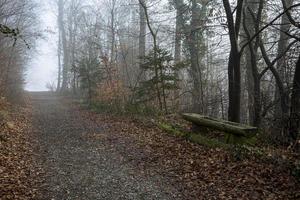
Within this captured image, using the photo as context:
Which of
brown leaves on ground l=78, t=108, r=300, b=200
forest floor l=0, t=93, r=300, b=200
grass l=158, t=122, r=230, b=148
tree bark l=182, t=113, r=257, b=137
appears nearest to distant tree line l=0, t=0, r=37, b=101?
forest floor l=0, t=93, r=300, b=200

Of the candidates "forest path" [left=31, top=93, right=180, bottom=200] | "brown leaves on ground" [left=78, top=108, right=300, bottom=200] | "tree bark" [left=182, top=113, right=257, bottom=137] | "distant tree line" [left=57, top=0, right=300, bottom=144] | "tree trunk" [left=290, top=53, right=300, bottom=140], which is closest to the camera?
"brown leaves on ground" [left=78, top=108, right=300, bottom=200]

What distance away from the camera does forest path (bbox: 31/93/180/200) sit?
662cm

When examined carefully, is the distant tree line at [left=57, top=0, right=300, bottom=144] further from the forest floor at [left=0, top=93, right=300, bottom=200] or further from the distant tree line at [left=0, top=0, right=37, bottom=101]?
the distant tree line at [left=0, top=0, right=37, bottom=101]

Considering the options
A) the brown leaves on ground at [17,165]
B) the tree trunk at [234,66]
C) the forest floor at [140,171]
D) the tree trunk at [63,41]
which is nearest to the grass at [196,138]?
the forest floor at [140,171]

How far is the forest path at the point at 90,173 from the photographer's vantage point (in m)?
6.62

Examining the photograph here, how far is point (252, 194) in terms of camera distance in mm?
6332

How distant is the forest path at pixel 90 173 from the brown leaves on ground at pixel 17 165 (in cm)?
30

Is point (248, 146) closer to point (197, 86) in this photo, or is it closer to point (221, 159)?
point (221, 159)

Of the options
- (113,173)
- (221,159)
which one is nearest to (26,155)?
(113,173)

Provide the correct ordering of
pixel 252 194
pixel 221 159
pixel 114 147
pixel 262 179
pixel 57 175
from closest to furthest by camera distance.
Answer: pixel 252 194 → pixel 262 179 → pixel 57 175 → pixel 221 159 → pixel 114 147

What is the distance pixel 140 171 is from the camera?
808cm

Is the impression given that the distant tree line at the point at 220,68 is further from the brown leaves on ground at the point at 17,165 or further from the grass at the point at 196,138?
the brown leaves on ground at the point at 17,165

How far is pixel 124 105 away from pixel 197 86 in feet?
A: 13.3

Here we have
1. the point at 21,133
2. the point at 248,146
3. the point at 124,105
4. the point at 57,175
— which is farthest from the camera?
the point at 124,105
